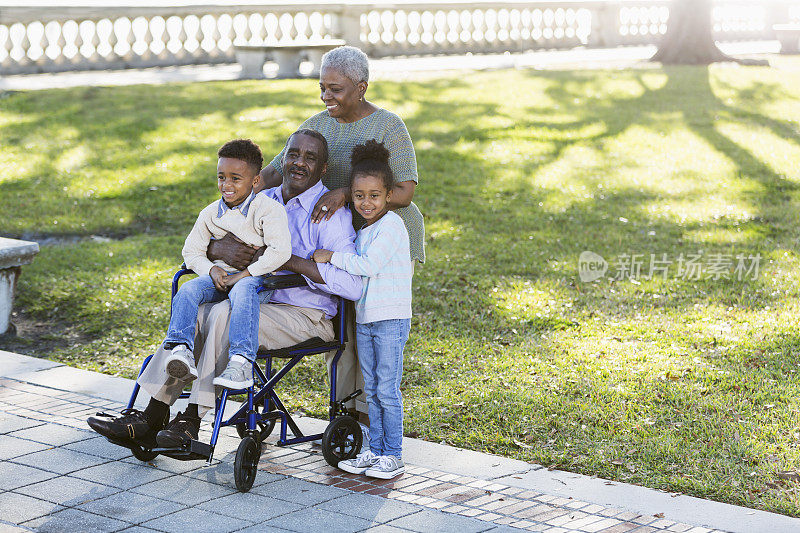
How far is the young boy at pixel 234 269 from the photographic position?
16.0 ft

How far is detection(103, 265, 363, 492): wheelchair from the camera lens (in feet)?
15.9

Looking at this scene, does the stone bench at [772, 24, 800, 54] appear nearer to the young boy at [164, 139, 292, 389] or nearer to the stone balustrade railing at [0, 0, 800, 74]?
the stone balustrade railing at [0, 0, 800, 74]

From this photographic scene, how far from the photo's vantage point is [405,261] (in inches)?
204

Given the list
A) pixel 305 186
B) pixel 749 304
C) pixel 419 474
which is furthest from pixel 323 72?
pixel 749 304

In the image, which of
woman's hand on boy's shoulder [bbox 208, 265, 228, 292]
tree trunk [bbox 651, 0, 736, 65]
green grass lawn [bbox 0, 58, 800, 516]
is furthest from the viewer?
tree trunk [bbox 651, 0, 736, 65]

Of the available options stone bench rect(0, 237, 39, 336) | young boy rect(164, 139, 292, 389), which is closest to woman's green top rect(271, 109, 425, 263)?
young boy rect(164, 139, 292, 389)

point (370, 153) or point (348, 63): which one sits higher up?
point (348, 63)

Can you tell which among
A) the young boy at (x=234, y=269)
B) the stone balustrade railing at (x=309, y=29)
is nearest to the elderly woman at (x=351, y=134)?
the young boy at (x=234, y=269)

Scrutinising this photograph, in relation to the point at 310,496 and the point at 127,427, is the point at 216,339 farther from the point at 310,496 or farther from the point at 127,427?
the point at 310,496

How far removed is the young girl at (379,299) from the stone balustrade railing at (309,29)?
624 inches

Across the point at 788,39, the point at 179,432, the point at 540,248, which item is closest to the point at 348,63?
the point at 179,432

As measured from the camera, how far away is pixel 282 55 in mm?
18547

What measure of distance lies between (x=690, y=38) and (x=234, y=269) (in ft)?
60.5

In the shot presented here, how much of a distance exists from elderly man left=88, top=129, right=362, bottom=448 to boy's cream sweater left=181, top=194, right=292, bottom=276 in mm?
106
